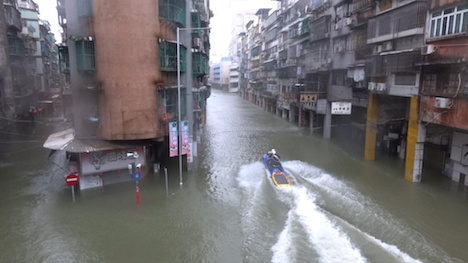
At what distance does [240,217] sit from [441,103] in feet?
42.7

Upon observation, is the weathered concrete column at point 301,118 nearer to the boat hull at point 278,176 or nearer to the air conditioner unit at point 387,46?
the air conditioner unit at point 387,46

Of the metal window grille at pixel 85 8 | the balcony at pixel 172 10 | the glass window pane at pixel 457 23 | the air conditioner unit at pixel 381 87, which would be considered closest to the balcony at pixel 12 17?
the metal window grille at pixel 85 8

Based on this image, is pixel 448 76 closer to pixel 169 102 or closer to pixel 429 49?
pixel 429 49

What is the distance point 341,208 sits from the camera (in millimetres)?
17562

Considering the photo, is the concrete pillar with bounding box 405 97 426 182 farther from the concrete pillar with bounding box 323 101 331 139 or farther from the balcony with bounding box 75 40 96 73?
the balcony with bounding box 75 40 96 73

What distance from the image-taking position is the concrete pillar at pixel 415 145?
68.1 ft

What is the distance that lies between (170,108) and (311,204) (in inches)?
447

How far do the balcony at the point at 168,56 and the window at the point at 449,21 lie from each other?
15887 millimetres

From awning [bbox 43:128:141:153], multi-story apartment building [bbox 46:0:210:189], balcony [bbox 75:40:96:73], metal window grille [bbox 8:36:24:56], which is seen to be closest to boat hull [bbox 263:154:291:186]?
multi-story apartment building [bbox 46:0:210:189]

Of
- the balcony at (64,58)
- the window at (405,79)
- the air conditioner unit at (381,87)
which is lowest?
the air conditioner unit at (381,87)

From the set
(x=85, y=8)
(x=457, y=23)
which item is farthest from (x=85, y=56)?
(x=457, y=23)

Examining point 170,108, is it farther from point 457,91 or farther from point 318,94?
point 318,94

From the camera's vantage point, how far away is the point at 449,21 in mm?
17812

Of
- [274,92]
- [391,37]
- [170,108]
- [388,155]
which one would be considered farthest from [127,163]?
[274,92]
